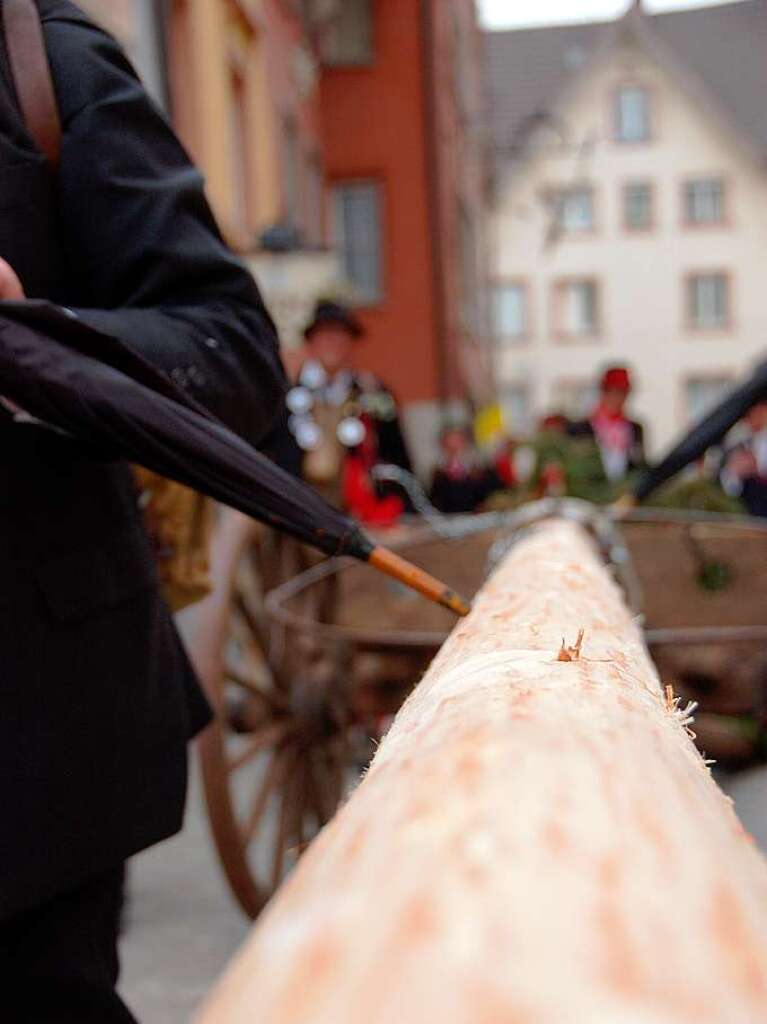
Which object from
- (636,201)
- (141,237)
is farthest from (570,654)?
(636,201)

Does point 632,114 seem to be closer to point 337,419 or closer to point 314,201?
point 314,201

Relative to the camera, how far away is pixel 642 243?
35.1 metres

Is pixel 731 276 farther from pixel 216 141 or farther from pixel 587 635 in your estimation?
pixel 587 635

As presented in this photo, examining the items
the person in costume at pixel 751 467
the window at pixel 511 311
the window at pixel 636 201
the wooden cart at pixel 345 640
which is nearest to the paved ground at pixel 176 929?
the wooden cart at pixel 345 640

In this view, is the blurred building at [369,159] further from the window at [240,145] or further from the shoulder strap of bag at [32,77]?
the shoulder strap of bag at [32,77]

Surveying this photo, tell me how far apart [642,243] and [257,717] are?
1306 inches

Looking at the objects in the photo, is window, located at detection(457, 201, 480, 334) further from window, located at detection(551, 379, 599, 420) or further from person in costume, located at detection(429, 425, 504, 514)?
window, located at detection(551, 379, 599, 420)

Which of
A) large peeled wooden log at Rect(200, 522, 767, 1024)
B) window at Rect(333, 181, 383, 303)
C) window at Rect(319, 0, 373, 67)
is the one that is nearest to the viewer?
large peeled wooden log at Rect(200, 522, 767, 1024)

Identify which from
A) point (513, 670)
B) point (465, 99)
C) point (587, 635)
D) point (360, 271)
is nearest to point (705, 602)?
point (587, 635)

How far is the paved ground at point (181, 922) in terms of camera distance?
10.4 feet

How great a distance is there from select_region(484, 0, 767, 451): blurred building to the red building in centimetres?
1751

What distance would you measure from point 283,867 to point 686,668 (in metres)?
1.13

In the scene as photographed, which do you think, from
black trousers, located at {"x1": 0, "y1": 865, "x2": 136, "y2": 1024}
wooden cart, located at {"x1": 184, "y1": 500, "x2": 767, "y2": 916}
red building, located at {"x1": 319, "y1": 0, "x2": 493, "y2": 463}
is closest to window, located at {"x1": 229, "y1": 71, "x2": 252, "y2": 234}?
red building, located at {"x1": 319, "y1": 0, "x2": 493, "y2": 463}

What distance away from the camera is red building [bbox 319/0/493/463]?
52.6 feet
